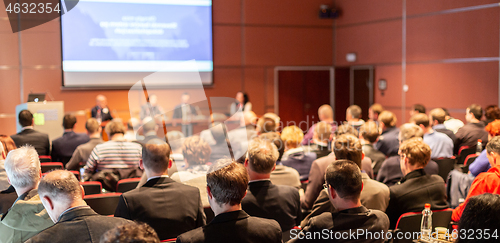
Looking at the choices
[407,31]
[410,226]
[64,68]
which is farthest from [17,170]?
[407,31]

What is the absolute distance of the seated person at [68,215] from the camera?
181 cm

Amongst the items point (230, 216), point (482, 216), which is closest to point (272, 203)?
point (230, 216)

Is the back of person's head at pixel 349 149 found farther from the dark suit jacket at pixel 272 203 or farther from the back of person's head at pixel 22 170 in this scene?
the back of person's head at pixel 22 170

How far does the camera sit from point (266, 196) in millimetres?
2672

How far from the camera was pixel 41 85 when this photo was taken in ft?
28.6

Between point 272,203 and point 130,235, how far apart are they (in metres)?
1.55

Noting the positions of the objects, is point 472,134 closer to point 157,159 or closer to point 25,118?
point 157,159

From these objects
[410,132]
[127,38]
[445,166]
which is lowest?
[445,166]

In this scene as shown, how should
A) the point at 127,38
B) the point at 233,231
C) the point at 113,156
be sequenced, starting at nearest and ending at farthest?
the point at 233,231, the point at 113,156, the point at 127,38

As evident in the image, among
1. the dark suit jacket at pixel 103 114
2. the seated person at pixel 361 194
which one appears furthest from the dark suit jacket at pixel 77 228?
the dark suit jacket at pixel 103 114

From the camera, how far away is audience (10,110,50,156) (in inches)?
209

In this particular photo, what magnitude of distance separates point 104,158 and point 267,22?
7333 mm

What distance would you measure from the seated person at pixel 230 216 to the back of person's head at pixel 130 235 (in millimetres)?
545

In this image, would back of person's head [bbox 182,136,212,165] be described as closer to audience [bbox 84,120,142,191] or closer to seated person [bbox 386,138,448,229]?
seated person [bbox 386,138,448,229]
